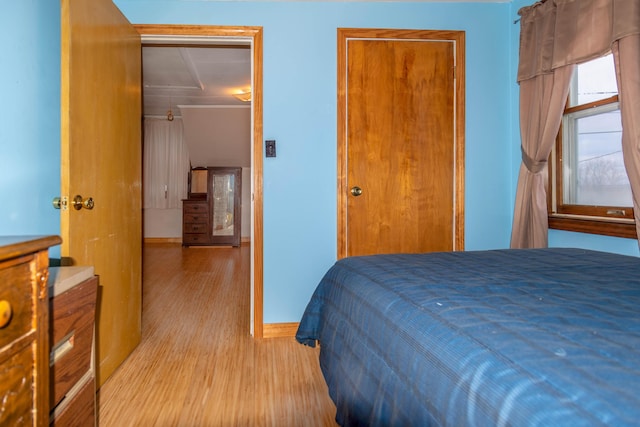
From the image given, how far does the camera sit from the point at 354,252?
2801mm

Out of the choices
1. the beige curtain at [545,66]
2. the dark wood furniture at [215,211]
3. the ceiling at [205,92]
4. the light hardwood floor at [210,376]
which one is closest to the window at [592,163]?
the beige curtain at [545,66]

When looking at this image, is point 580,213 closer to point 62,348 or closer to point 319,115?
point 319,115

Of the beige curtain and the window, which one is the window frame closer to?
the window

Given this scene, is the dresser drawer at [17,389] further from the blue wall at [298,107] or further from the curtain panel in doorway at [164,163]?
the curtain panel in doorway at [164,163]

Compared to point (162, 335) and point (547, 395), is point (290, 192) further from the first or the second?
point (547, 395)

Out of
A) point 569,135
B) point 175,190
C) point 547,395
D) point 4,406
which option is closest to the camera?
point 547,395

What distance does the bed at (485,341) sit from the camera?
598mm

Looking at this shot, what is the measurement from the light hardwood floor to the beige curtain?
1.58m

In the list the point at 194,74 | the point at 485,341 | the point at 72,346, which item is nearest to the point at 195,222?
the point at 194,74

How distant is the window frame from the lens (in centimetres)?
210

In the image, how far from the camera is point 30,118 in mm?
1658

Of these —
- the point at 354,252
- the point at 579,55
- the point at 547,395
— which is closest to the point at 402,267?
the point at 547,395

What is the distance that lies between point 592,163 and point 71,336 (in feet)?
8.62

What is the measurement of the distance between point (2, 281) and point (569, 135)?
111 inches
